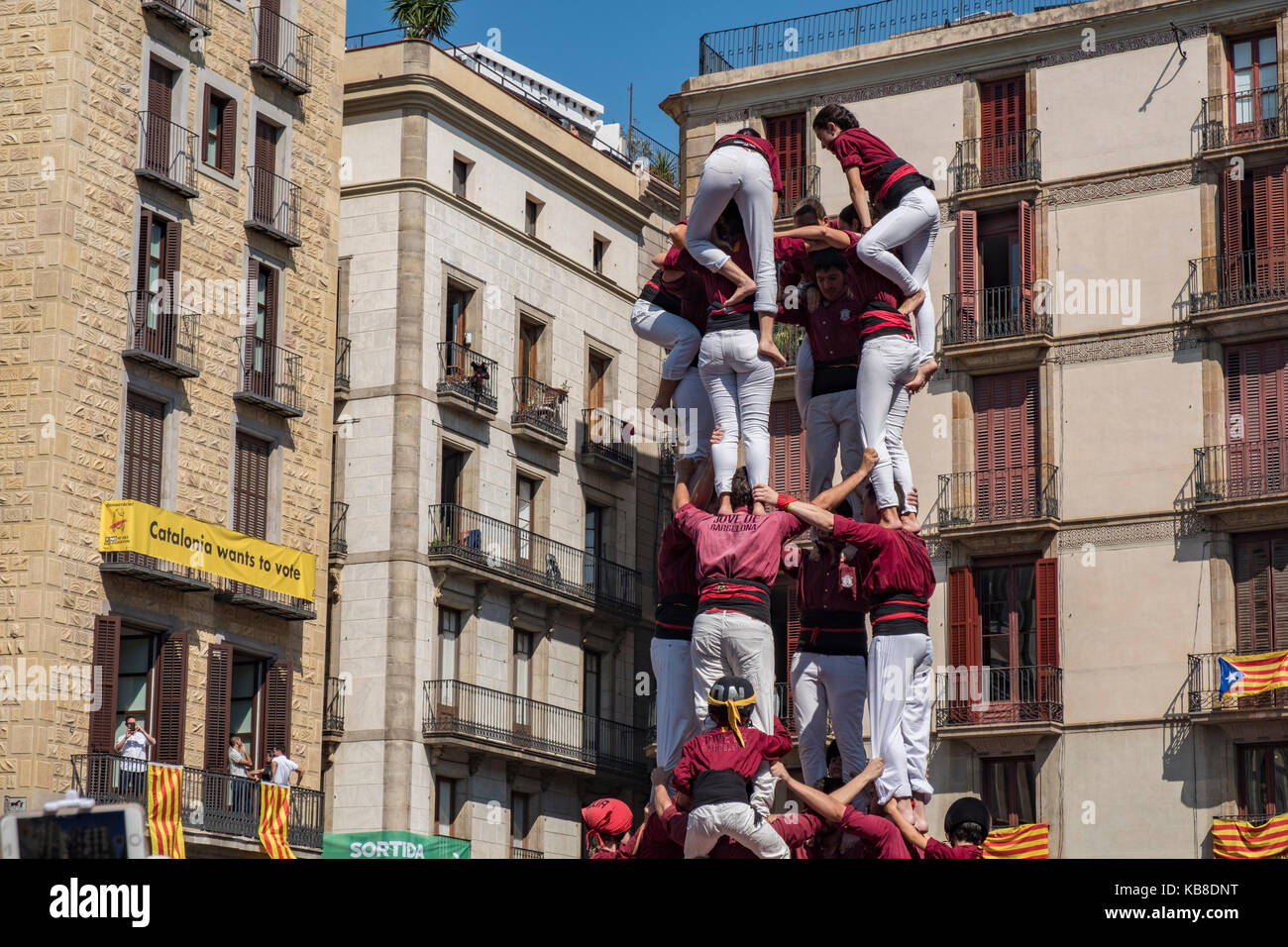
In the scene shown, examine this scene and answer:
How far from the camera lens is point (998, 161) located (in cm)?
5388

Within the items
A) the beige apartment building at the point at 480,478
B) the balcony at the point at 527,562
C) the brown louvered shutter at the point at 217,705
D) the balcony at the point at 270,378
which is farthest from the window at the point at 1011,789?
the balcony at the point at 270,378

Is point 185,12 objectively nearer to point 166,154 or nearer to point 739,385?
point 166,154

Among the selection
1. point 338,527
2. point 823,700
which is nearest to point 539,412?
point 338,527

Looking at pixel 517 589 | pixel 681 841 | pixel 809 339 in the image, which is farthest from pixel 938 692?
pixel 681 841

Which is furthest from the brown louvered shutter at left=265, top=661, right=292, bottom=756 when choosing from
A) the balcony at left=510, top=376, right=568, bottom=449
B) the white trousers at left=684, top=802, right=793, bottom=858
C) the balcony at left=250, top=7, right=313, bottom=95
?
the white trousers at left=684, top=802, right=793, bottom=858

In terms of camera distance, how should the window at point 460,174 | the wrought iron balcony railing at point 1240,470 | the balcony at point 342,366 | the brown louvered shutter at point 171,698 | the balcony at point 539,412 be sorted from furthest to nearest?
the balcony at point 539,412 < the window at point 460,174 < the balcony at point 342,366 < the wrought iron balcony railing at point 1240,470 < the brown louvered shutter at point 171,698

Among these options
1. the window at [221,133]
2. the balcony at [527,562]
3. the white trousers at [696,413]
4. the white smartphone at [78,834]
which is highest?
the window at [221,133]

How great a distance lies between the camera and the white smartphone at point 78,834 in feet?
31.8

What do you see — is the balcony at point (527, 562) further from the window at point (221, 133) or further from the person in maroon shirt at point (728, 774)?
the person in maroon shirt at point (728, 774)

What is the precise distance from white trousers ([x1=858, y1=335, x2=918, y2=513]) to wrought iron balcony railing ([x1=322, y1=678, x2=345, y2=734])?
34405 mm

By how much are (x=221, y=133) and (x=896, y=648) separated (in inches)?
1287

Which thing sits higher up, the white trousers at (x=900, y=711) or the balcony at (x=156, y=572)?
the balcony at (x=156, y=572)

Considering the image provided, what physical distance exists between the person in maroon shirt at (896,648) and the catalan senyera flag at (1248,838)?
27.9m

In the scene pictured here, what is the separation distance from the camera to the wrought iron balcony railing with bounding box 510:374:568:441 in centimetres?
5925
